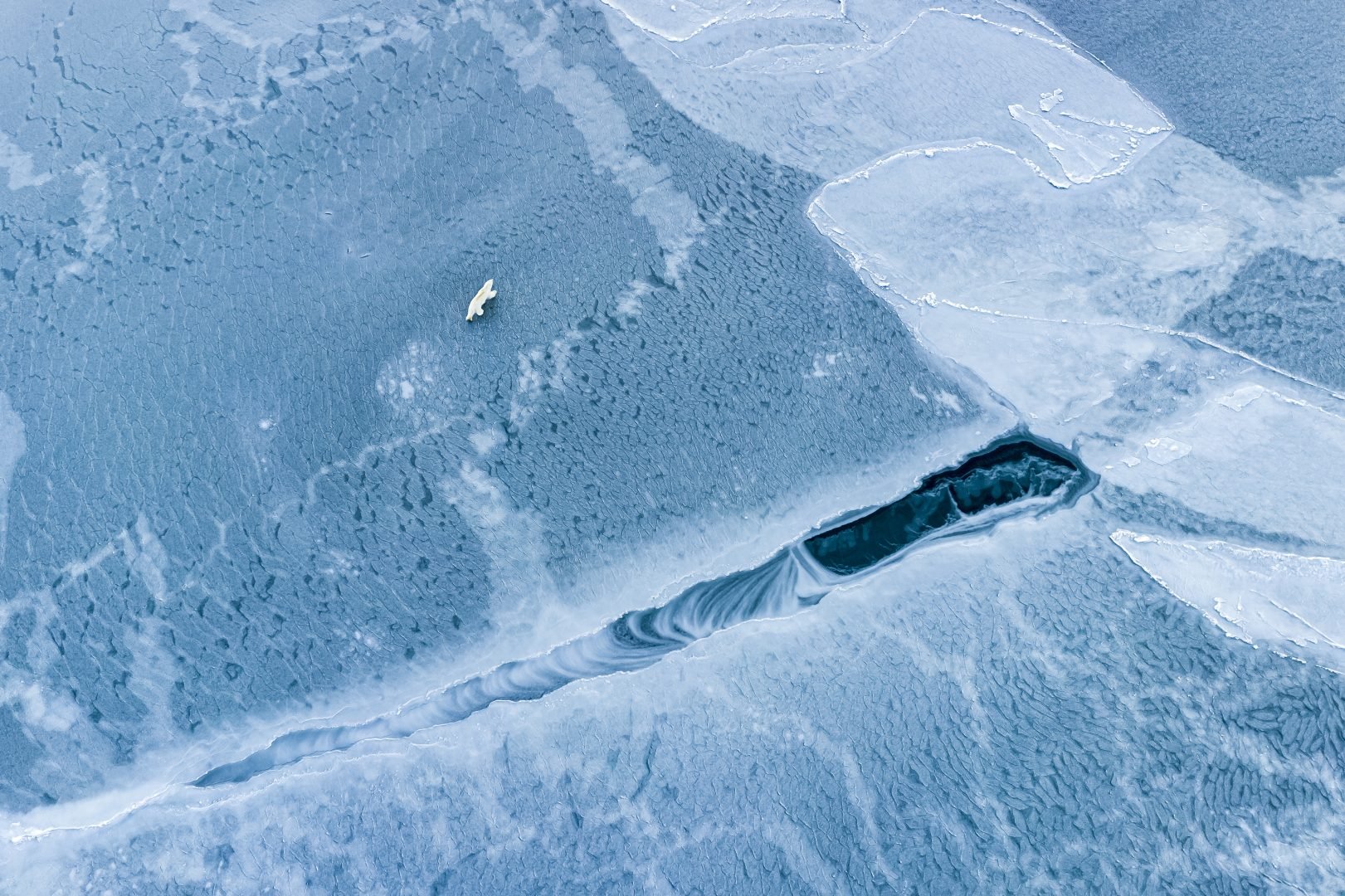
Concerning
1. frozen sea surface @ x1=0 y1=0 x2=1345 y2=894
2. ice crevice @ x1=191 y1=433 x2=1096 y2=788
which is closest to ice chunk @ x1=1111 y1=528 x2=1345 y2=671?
frozen sea surface @ x1=0 y1=0 x2=1345 y2=894

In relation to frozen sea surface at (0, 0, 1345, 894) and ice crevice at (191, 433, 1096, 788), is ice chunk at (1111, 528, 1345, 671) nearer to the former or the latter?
frozen sea surface at (0, 0, 1345, 894)

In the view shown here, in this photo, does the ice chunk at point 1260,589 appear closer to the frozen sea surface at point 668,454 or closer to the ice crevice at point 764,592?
the frozen sea surface at point 668,454

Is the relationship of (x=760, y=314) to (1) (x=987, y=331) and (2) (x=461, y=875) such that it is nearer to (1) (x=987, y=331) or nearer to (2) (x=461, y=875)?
(1) (x=987, y=331)

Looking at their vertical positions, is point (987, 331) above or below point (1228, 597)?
above

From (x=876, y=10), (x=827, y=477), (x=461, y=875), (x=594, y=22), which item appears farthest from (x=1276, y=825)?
(x=594, y=22)

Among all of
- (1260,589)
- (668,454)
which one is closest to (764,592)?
(668,454)

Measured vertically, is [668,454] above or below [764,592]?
above

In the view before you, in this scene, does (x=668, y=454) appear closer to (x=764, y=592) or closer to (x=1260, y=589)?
(x=764, y=592)

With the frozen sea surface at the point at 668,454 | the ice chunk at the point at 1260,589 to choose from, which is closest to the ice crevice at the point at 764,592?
the frozen sea surface at the point at 668,454
